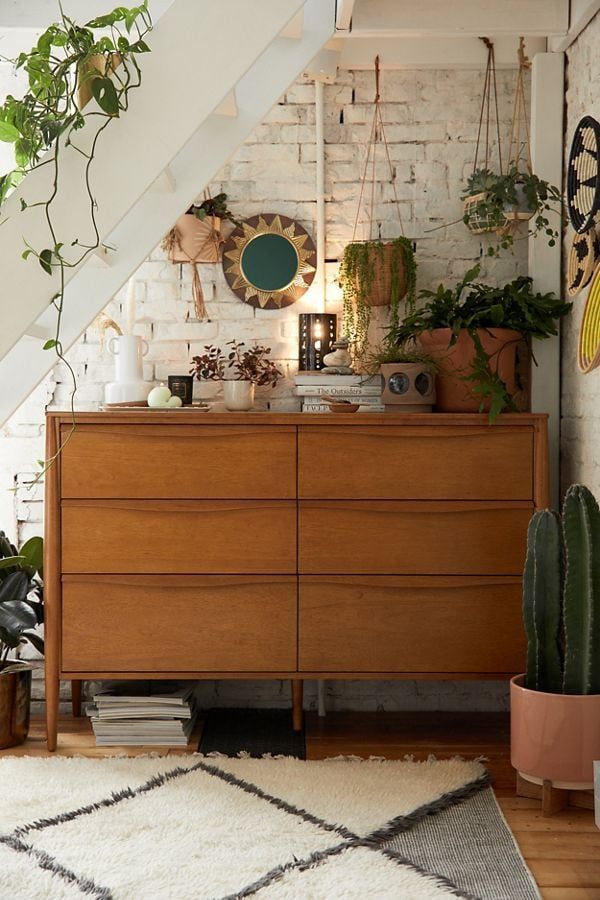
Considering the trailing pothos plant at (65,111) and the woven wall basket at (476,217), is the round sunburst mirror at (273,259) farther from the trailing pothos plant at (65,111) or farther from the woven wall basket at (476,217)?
the trailing pothos plant at (65,111)

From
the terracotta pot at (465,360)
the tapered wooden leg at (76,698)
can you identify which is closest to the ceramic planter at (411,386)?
the terracotta pot at (465,360)

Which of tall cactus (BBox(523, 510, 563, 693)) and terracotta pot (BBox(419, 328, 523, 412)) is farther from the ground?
terracotta pot (BBox(419, 328, 523, 412))

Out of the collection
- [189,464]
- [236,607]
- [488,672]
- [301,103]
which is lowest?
[488,672]

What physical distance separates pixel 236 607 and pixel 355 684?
766mm

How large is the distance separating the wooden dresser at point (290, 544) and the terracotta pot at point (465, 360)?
0.15 metres

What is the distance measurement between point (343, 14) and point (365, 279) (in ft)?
2.90

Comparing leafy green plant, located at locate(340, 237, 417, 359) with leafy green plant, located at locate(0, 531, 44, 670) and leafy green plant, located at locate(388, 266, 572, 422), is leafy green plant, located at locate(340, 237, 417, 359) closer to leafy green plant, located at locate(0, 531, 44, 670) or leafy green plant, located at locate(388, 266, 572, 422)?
leafy green plant, located at locate(388, 266, 572, 422)

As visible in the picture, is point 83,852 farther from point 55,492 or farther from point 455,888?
point 55,492

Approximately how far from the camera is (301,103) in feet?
11.1

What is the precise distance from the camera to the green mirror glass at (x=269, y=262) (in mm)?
3393

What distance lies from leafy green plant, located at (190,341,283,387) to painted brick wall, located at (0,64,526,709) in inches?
1.7

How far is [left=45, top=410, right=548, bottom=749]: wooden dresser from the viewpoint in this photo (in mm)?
2902

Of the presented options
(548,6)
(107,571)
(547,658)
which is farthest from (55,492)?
(548,6)

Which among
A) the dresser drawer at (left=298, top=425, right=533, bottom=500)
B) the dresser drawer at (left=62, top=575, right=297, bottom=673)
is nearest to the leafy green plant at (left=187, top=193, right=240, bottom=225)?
the dresser drawer at (left=298, top=425, right=533, bottom=500)
